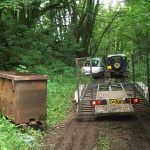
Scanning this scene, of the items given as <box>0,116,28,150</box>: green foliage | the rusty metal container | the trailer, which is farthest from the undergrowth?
the trailer

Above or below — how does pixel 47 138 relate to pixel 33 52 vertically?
below

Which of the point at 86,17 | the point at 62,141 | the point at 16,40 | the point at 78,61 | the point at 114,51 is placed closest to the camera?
the point at 62,141

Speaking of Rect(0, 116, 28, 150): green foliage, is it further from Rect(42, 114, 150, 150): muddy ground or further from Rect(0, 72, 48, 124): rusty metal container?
Rect(42, 114, 150, 150): muddy ground

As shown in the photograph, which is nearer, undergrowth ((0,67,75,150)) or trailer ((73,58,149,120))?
undergrowth ((0,67,75,150))

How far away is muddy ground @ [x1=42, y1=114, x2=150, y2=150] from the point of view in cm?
1113

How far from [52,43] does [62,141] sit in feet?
60.7

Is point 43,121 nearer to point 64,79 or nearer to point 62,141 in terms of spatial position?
point 62,141

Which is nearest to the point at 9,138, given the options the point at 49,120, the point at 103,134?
the point at 103,134

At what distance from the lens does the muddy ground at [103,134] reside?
11.1 meters

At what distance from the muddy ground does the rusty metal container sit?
2.62 feet

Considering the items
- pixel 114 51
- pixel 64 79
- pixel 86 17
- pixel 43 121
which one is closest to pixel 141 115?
pixel 43 121

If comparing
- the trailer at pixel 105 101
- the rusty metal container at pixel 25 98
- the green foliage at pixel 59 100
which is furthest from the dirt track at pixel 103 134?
the rusty metal container at pixel 25 98

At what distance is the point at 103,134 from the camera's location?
12695 millimetres

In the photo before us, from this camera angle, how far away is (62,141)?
464 inches
